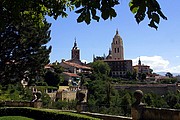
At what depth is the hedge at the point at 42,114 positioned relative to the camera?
1282 centimetres

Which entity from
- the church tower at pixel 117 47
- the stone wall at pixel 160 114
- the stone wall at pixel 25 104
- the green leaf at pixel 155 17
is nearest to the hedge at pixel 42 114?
the stone wall at pixel 25 104

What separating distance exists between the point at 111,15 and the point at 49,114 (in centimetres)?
1215

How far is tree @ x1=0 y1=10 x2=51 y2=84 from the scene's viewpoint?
23531mm

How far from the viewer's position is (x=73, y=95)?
70312 mm

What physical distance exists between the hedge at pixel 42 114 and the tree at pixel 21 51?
6609 mm

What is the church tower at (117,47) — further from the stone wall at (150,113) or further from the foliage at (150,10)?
the foliage at (150,10)

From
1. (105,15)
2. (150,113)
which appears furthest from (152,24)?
(150,113)

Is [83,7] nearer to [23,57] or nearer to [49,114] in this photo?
[49,114]

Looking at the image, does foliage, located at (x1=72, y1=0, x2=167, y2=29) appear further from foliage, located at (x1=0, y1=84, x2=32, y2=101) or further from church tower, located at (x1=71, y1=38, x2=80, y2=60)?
church tower, located at (x1=71, y1=38, x2=80, y2=60)

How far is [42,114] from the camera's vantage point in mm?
14812

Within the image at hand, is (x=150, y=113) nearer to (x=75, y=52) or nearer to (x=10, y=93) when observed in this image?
(x=10, y=93)

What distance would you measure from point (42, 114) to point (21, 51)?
10.8 metres

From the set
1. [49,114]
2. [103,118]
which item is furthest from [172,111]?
[49,114]

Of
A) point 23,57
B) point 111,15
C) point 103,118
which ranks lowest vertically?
point 103,118
